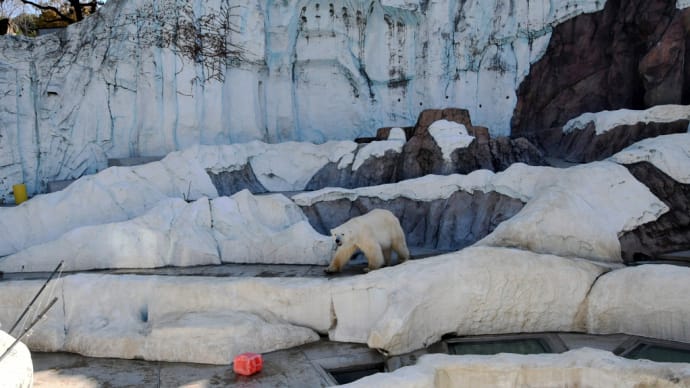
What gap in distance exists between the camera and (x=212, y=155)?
33.9 ft

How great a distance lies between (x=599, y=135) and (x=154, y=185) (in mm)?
7564

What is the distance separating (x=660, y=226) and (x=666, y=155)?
1.02 metres

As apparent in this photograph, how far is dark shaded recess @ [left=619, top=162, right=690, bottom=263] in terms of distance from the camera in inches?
278

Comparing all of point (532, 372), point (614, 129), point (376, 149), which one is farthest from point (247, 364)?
point (614, 129)

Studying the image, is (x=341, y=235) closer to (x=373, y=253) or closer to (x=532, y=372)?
(x=373, y=253)

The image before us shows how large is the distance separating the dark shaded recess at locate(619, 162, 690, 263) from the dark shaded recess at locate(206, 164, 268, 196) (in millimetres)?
5956

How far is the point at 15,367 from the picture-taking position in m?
4.23

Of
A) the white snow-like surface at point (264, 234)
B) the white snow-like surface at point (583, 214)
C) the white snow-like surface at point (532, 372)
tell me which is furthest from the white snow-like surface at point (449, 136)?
the white snow-like surface at point (532, 372)

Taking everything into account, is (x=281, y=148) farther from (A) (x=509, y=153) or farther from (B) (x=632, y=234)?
(B) (x=632, y=234)

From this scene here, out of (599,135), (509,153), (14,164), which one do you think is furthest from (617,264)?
(14,164)

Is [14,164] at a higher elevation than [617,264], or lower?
higher

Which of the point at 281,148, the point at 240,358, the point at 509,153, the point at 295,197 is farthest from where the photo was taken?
the point at 281,148

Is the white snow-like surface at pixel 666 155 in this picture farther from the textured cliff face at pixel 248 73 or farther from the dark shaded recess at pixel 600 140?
the textured cliff face at pixel 248 73

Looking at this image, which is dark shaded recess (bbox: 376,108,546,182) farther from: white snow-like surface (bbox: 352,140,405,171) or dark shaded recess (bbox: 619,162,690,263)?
dark shaded recess (bbox: 619,162,690,263)
